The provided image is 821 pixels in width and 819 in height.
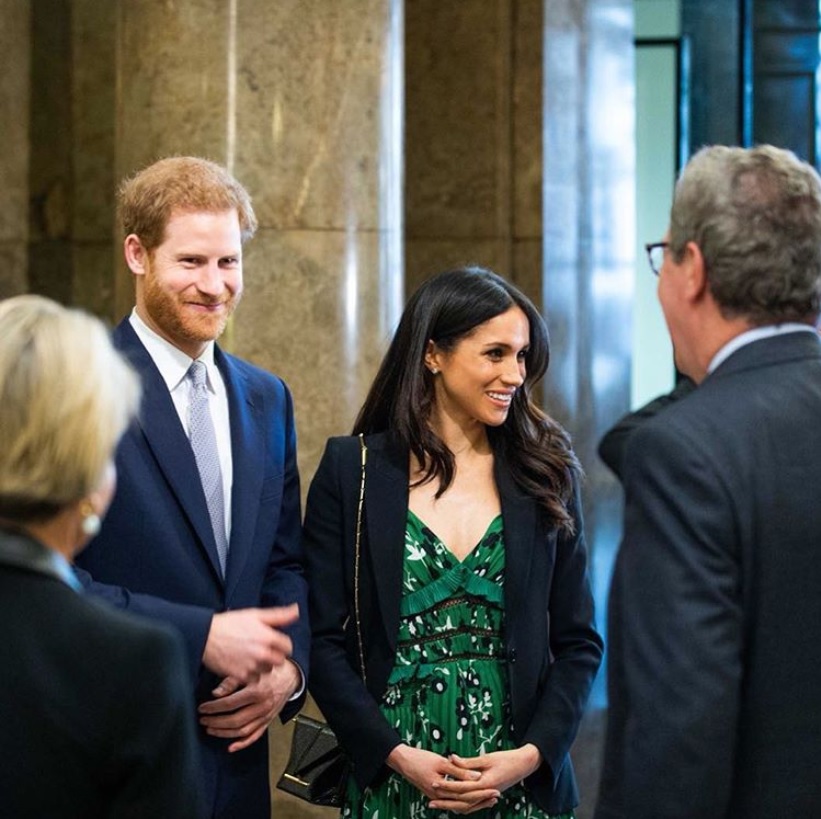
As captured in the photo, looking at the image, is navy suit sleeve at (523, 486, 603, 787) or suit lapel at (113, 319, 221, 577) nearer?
suit lapel at (113, 319, 221, 577)

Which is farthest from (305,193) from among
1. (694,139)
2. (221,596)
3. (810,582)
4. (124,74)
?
(694,139)

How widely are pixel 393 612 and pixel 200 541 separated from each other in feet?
1.68

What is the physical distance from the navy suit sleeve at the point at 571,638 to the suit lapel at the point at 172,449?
2.94ft

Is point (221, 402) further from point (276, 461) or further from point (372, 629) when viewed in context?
point (372, 629)

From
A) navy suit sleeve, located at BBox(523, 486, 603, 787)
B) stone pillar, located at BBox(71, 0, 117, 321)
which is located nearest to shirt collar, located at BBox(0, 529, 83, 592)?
navy suit sleeve, located at BBox(523, 486, 603, 787)

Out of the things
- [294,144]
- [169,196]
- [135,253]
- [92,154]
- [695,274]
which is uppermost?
[92,154]

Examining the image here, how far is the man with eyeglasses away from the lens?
8.09 ft

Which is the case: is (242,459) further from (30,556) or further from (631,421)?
(30,556)

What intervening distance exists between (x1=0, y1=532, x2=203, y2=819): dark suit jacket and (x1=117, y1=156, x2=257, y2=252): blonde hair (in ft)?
5.69

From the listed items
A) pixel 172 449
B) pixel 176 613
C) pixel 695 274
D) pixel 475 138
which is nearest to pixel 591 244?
pixel 475 138

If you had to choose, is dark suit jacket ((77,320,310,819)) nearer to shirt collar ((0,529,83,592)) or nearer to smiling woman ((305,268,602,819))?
smiling woman ((305,268,602,819))

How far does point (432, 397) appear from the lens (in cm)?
406

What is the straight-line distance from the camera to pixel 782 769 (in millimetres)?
2521

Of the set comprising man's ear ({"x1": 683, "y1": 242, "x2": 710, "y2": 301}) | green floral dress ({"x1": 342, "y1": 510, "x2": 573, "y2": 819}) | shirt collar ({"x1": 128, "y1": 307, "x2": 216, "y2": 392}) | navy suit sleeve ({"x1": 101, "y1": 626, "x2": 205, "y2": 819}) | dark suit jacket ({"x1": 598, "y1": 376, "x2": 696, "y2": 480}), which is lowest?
green floral dress ({"x1": 342, "y1": 510, "x2": 573, "y2": 819})
